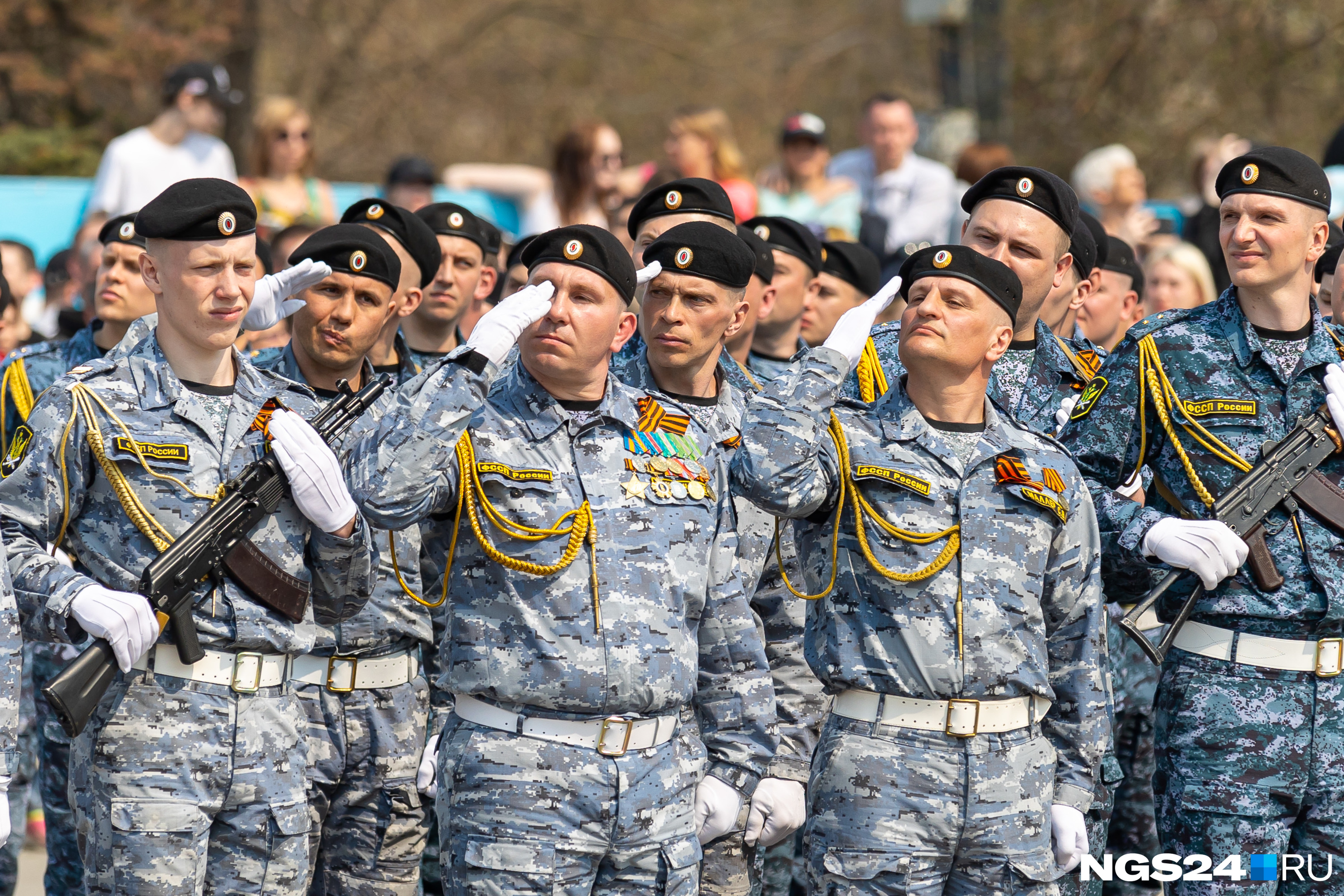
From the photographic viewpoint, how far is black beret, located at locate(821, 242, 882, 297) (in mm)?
7246

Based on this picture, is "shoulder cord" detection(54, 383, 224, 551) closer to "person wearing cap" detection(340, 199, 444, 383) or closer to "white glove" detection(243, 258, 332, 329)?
"white glove" detection(243, 258, 332, 329)

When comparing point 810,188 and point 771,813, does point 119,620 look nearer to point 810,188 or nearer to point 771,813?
point 771,813

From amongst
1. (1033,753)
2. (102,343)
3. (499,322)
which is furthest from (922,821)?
(102,343)

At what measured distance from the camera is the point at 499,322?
4176 millimetres

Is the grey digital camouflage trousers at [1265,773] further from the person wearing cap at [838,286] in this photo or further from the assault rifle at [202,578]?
the person wearing cap at [838,286]

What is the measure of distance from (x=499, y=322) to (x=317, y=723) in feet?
5.76

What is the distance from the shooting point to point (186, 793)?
4.30m

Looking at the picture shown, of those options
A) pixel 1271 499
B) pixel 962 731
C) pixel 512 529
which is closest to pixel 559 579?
pixel 512 529

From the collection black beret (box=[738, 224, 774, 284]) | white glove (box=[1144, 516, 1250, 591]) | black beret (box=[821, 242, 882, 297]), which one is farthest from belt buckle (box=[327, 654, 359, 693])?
black beret (box=[821, 242, 882, 297])

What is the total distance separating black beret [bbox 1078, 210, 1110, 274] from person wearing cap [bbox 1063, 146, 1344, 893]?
1436mm

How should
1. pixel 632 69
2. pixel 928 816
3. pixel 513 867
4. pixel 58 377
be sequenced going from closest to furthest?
pixel 513 867 → pixel 928 816 → pixel 58 377 → pixel 632 69

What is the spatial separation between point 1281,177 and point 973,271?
1.08 meters

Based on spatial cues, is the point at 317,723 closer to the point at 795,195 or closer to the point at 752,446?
the point at 752,446

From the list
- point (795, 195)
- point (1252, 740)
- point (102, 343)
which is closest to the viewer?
point (1252, 740)
